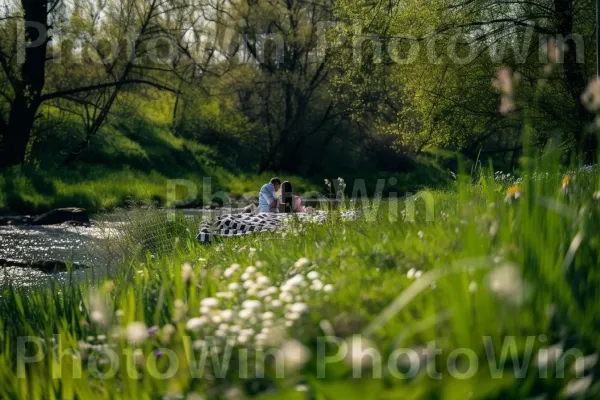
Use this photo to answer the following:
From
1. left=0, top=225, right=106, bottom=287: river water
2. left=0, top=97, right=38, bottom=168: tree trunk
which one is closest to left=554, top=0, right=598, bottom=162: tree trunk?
left=0, top=225, right=106, bottom=287: river water

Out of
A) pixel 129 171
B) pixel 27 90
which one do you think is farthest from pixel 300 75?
pixel 27 90

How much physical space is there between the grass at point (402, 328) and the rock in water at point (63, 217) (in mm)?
15195

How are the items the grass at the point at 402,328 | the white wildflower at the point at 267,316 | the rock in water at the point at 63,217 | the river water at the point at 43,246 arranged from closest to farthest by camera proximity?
the grass at the point at 402,328 → the white wildflower at the point at 267,316 → the river water at the point at 43,246 → the rock in water at the point at 63,217

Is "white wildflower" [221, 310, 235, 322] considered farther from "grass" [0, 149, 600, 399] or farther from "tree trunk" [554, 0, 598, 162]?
"tree trunk" [554, 0, 598, 162]

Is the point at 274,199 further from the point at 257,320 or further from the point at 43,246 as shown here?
the point at 257,320

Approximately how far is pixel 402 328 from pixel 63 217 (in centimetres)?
1752

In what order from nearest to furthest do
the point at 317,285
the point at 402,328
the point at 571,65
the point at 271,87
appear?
1. the point at 402,328
2. the point at 317,285
3. the point at 571,65
4. the point at 271,87

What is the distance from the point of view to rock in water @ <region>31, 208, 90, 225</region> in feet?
61.3

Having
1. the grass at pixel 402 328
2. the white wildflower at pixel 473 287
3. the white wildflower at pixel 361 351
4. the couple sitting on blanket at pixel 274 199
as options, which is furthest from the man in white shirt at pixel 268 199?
the white wildflower at pixel 361 351

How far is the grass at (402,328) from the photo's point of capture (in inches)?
91.7

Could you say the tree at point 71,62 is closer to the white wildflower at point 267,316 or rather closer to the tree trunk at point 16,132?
the tree trunk at point 16,132

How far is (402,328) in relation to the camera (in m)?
2.68

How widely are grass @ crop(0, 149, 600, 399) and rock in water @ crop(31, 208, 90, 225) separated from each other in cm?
1519

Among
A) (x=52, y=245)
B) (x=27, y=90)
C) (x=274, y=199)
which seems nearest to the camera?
(x=274, y=199)
